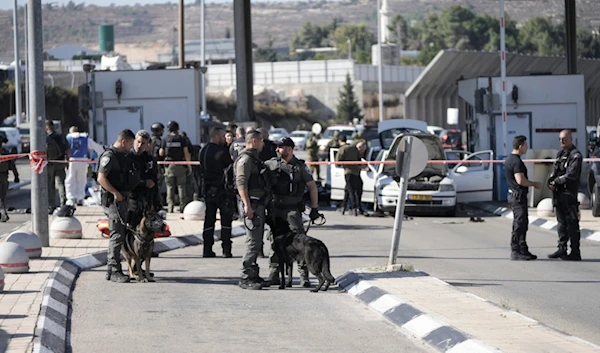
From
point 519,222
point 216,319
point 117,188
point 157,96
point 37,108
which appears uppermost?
point 157,96

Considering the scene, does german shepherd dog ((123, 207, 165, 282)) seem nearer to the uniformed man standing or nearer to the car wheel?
the uniformed man standing

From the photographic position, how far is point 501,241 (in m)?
19.5

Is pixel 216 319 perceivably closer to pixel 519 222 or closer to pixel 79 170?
pixel 519 222

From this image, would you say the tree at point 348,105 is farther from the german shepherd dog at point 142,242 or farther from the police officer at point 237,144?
the german shepherd dog at point 142,242

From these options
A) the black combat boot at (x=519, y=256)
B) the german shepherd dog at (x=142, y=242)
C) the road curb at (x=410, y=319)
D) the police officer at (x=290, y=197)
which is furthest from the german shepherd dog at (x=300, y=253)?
the black combat boot at (x=519, y=256)

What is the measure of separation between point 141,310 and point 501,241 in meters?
9.54

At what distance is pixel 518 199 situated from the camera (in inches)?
645

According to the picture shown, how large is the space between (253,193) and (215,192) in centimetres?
398

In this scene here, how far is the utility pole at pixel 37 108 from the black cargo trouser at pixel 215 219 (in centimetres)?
232

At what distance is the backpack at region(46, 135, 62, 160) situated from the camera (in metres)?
23.9

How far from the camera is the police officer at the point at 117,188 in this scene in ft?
44.1

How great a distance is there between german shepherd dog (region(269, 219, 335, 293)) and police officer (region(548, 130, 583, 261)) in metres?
4.92

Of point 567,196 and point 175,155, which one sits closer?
point 567,196

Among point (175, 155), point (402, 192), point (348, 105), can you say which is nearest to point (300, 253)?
point (402, 192)
